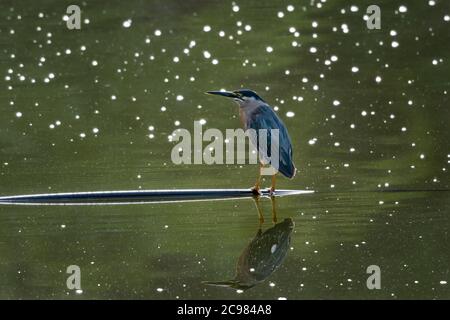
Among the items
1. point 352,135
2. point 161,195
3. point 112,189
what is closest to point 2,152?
point 112,189

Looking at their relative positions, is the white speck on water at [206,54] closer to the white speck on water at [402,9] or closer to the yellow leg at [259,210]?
the white speck on water at [402,9]

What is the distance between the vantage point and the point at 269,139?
16.6ft

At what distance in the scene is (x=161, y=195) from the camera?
5020 millimetres

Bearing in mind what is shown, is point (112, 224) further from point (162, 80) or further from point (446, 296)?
point (162, 80)

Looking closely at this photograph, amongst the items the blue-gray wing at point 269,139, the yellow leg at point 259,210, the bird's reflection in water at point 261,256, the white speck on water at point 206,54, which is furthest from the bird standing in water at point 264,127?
the white speck on water at point 206,54

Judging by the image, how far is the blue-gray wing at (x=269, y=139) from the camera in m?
4.95

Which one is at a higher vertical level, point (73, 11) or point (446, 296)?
point (73, 11)

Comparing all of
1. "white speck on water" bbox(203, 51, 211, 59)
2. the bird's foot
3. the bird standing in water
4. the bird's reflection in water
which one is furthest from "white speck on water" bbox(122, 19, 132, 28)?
the bird's reflection in water

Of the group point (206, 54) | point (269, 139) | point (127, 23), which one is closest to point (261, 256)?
point (269, 139)

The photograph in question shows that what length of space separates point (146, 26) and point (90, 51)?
2.74 ft

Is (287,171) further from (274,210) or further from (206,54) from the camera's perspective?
(206,54)

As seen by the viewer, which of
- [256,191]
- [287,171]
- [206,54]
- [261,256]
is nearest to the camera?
[261,256]

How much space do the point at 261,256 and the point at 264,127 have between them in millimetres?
1401

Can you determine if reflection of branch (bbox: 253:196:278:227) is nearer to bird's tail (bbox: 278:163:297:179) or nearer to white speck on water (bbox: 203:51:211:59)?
bird's tail (bbox: 278:163:297:179)
